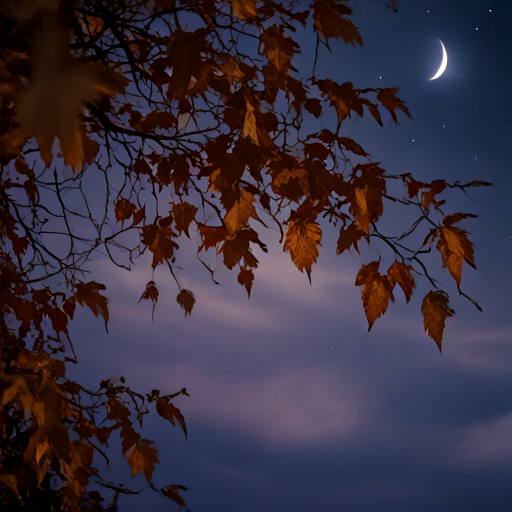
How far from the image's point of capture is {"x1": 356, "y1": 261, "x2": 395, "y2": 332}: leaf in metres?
0.89

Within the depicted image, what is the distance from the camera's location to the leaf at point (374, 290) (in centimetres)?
89

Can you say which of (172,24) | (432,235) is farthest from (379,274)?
(172,24)

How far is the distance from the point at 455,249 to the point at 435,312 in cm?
→ 13

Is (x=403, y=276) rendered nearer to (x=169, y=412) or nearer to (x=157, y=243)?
(x=157, y=243)

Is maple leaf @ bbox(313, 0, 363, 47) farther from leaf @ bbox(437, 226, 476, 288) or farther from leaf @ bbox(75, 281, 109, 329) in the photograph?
leaf @ bbox(75, 281, 109, 329)

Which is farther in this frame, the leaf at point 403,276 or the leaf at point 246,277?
the leaf at point 246,277

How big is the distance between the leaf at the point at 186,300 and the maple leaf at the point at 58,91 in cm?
88

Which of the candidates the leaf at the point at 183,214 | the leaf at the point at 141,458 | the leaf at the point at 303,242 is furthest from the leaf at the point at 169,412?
the leaf at the point at 303,242

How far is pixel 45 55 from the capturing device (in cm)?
51

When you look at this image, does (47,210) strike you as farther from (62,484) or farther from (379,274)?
(379,274)

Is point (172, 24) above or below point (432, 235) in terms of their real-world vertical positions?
above

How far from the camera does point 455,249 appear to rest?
0.89 m

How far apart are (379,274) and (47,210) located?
100cm

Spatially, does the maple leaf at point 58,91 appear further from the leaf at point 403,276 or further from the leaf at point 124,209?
the leaf at point 124,209
